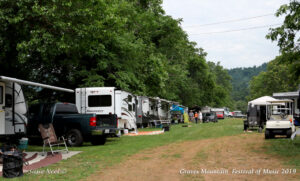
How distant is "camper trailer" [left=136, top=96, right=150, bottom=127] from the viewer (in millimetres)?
31766

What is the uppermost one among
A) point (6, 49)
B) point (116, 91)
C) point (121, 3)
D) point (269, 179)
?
point (121, 3)

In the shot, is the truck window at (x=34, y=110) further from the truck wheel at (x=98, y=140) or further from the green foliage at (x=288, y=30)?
the green foliage at (x=288, y=30)

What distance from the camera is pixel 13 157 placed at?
868 cm

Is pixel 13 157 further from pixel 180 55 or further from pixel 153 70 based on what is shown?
pixel 180 55

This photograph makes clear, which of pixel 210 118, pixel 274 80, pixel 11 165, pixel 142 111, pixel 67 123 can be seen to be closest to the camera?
pixel 11 165

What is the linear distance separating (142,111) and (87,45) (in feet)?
54.0

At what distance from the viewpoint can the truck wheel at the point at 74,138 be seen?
16.4 metres

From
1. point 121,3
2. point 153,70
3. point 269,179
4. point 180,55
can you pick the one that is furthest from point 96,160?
point 180,55

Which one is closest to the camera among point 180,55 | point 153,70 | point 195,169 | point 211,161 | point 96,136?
point 195,169

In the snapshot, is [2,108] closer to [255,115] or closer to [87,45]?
[87,45]

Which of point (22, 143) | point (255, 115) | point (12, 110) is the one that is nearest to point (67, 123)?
point (22, 143)

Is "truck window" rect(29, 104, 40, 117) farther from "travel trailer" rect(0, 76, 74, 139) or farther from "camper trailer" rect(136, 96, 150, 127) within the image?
"camper trailer" rect(136, 96, 150, 127)

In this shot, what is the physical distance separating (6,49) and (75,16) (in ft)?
11.3

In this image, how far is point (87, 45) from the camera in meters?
17.4
